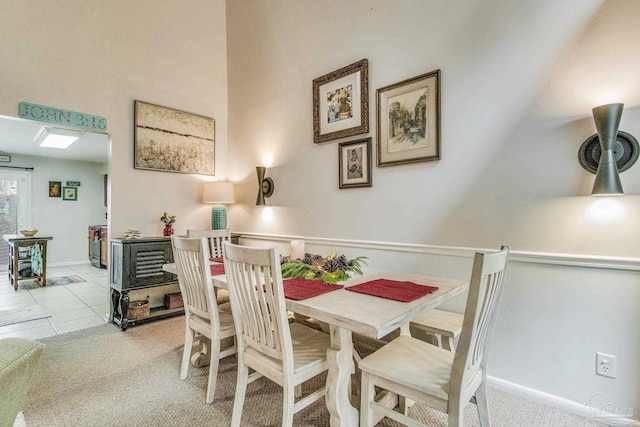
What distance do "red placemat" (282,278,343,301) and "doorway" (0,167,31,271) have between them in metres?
7.40

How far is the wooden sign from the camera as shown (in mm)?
2662

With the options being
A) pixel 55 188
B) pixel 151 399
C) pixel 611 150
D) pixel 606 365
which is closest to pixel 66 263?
pixel 55 188

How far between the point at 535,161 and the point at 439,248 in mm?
793

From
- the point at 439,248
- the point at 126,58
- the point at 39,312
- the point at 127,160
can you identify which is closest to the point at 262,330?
the point at 439,248

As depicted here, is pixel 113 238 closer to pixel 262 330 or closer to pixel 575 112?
pixel 262 330

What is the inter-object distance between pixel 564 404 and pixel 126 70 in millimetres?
4565

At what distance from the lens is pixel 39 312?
3.50m

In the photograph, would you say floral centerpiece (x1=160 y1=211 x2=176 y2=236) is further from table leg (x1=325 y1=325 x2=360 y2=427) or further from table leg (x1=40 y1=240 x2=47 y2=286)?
table leg (x1=40 y1=240 x2=47 y2=286)

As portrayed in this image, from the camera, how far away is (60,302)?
154 inches

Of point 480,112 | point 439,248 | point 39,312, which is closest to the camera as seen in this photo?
point 480,112

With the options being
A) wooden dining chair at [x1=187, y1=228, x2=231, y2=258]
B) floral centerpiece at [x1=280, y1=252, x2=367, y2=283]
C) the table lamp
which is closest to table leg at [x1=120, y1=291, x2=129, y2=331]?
wooden dining chair at [x1=187, y1=228, x2=231, y2=258]

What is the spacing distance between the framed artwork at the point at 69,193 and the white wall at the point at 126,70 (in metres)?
5.02

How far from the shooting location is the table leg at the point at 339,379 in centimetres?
136

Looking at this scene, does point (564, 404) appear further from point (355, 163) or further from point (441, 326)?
point (355, 163)
